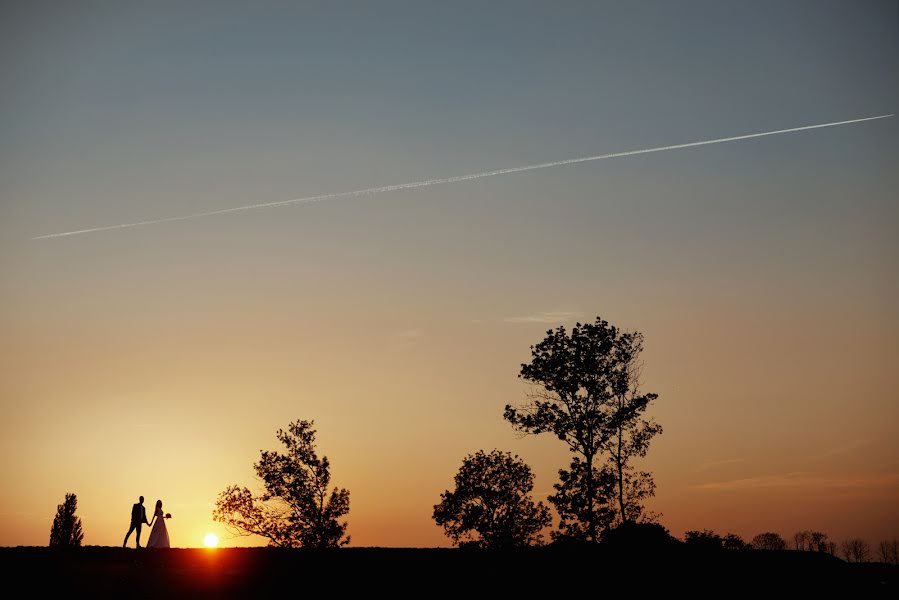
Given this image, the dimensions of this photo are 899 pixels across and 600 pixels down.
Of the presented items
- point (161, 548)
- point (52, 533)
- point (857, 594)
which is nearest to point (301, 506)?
point (161, 548)

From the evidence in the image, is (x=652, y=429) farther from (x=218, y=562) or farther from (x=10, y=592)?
(x=10, y=592)

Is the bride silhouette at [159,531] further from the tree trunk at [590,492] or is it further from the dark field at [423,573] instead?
the tree trunk at [590,492]

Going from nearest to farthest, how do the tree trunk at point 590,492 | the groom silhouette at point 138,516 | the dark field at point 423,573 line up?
the dark field at point 423,573 < the groom silhouette at point 138,516 < the tree trunk at point 590,492

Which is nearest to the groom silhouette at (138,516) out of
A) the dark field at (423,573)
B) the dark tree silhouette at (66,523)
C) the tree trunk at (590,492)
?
the dark field at (423,573)

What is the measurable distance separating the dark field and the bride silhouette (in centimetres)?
132

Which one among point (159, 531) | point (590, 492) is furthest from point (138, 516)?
point (590, 492)

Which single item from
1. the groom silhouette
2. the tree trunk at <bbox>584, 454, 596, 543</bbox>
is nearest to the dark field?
the groom silhouette

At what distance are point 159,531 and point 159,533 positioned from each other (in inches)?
3.6

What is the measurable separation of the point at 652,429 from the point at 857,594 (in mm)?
26799

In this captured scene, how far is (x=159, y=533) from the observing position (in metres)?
36.9

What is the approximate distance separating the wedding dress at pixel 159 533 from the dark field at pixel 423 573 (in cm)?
131

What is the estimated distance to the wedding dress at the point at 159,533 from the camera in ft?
120

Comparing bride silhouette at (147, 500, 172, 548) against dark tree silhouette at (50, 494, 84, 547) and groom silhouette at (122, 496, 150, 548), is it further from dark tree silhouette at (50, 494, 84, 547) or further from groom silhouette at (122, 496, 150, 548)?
dark tree silhouette at (50, 494, 84, 547)

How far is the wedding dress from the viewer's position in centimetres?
3669
